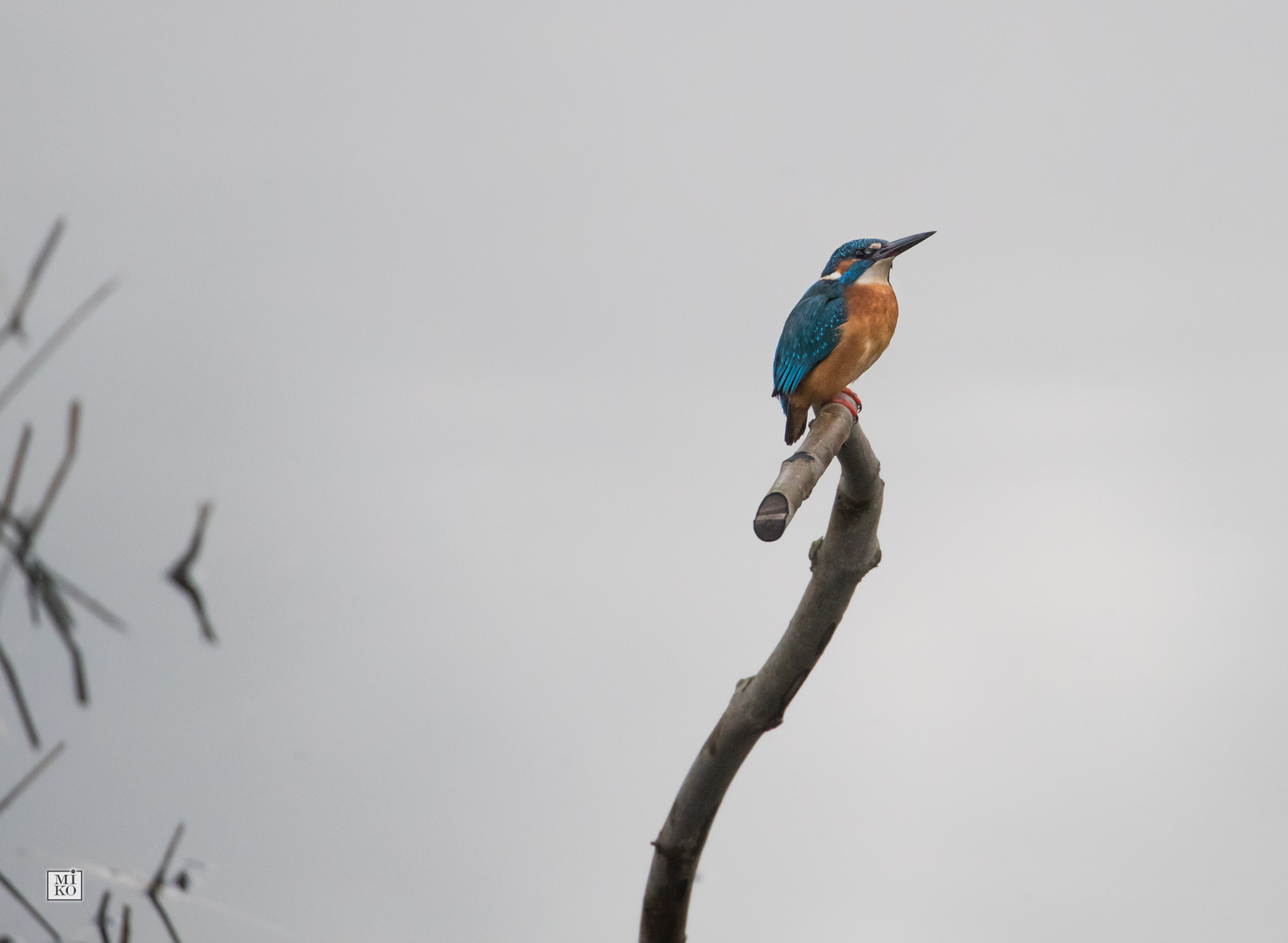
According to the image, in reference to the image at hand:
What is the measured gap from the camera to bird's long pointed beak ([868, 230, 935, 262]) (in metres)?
1.94

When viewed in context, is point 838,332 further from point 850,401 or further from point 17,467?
point 17,467

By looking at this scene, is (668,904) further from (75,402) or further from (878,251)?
(75,402)

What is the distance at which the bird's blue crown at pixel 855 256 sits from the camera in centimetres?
193

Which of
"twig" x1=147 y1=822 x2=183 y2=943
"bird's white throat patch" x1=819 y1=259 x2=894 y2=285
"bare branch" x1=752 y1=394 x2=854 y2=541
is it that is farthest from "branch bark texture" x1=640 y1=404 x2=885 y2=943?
"twig" x1=147 y1=822 x2=183 y2=943

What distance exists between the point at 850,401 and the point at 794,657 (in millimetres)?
434

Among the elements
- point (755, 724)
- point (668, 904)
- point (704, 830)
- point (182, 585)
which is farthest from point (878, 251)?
point (182, 585)

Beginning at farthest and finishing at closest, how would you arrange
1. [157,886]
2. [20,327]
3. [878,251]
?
[878,251]
[157,886]
[20,327]

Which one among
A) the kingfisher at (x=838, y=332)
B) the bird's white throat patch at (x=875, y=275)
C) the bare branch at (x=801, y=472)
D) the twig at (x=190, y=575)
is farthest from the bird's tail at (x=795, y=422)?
the twig at (x=190, y=575)

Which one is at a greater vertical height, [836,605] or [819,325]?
[819,325]

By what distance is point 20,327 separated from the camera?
913 mm

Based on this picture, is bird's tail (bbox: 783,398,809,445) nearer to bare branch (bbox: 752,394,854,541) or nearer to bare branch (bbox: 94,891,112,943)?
bare branch (bbox: 752,394,854,541)

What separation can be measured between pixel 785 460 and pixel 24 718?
988 mm

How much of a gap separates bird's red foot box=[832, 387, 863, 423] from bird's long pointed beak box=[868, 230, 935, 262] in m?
0.24

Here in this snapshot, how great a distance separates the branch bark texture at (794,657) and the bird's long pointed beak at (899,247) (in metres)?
0.31
